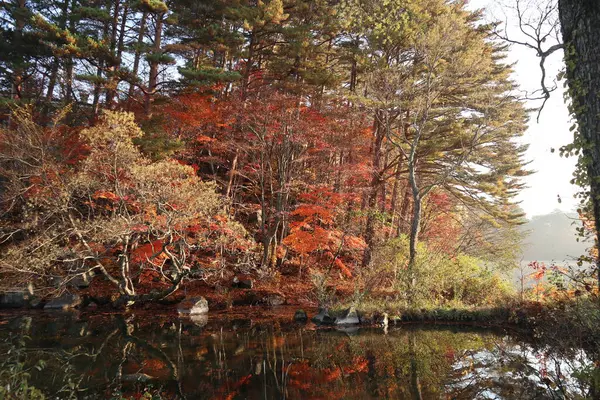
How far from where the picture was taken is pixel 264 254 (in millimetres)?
15406

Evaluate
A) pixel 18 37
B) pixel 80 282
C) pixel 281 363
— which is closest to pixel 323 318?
pixel 281 363

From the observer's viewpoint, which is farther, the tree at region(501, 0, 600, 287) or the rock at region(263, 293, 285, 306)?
the rock at region(263, 293, 285, 306)

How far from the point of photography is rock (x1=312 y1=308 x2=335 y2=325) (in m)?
10.7

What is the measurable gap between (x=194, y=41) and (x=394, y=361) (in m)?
14.2

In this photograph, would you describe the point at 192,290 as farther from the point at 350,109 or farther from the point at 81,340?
the point at 350,109

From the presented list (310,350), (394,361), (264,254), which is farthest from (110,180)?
→ (394,361)

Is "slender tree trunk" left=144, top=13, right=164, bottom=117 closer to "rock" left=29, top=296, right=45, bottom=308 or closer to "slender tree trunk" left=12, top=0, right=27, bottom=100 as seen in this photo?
"slender tree trunk" left=12, top=0, right=27, bottom=100

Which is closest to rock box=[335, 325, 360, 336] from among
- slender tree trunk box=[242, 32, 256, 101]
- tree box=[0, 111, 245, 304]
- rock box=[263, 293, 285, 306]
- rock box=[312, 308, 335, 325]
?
rock box=[312, 308, 335, 325]

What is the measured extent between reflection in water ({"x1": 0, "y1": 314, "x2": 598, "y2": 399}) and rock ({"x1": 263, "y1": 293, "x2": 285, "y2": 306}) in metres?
3.34

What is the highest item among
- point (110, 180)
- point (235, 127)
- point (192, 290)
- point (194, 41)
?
point (194, 41)

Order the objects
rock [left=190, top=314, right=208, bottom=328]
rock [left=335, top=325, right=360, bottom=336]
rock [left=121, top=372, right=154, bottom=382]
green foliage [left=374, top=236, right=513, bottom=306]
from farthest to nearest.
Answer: green foliage [left=374, top=236, right=513, bottom=306], rock [left=190, top=314, right=208, bottom=328], rock [left=335, top=325, right=360, bottom=336], rock [left=121, top=372, right=154, bottom=382]

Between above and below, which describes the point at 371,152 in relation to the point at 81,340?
above

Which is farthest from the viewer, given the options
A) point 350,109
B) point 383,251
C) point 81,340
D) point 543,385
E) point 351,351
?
point 350,109

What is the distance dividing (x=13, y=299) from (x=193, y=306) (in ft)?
19.9
